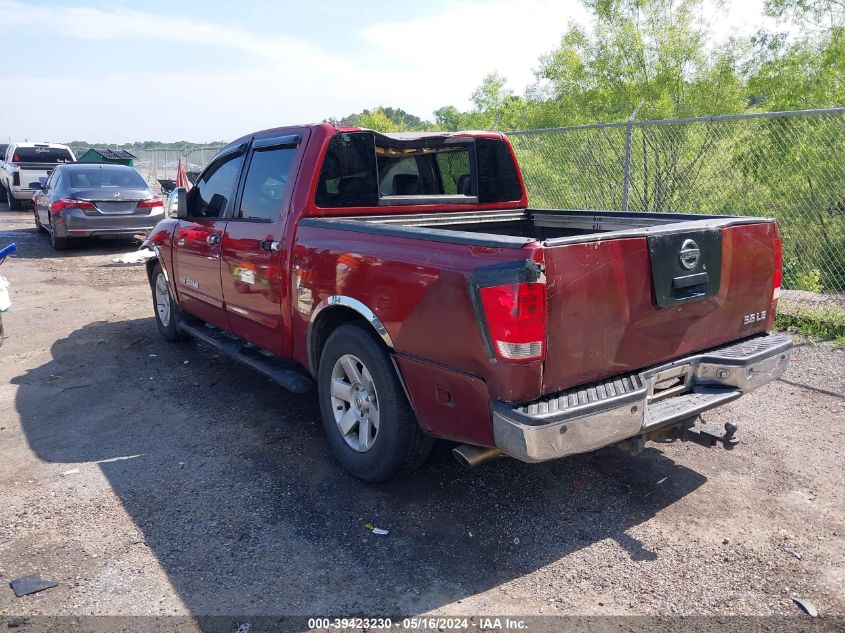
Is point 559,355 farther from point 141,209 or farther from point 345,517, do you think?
point 141,209

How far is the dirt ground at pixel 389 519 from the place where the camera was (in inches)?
114

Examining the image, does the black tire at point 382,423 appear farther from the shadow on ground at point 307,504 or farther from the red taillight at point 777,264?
the red taillight at point 777,264

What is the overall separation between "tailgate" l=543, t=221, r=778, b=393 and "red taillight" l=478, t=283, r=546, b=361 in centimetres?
7

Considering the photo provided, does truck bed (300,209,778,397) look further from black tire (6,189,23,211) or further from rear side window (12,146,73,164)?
black tire (6,189,23,211)

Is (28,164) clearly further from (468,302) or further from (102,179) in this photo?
(468,302)

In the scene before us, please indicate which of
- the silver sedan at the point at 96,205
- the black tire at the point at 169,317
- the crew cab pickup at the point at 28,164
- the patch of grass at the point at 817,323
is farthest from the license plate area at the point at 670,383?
the crew cab pickup at the point at 28,164

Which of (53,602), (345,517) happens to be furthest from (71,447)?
(345,517)

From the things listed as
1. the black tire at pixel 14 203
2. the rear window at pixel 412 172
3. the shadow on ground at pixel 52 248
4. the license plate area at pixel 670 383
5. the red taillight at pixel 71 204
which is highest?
the rear window at pixel 412 172

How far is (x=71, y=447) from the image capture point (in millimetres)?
4449

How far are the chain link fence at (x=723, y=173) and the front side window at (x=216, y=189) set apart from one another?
494 centimetres

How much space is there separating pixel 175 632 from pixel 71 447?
2.27 metres

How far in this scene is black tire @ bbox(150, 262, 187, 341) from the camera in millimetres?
6523

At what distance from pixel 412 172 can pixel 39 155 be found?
791 inches

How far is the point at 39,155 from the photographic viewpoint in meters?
20.6
